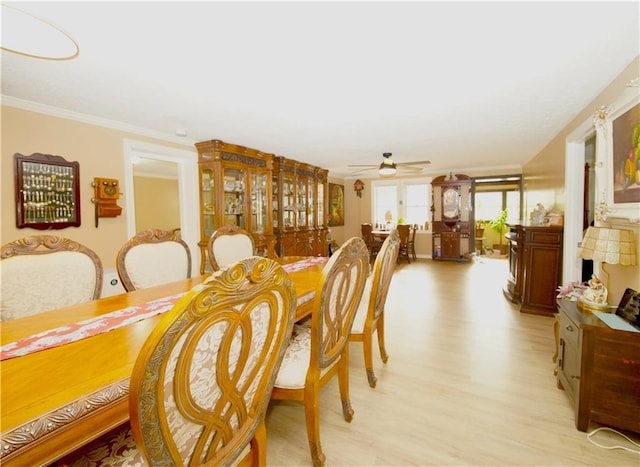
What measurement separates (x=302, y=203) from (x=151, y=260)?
383cm

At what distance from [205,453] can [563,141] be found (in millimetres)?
4409

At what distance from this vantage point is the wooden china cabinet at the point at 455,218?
276 inches

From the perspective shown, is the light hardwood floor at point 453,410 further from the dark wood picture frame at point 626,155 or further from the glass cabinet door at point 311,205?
the glass cabinet door at point 311,205

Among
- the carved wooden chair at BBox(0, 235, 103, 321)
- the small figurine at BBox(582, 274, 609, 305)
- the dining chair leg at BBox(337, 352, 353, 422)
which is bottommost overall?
the dining chair leg at BBox(337, 352, 353, 422)

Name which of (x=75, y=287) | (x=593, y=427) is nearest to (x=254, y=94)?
(x=75, y=287)

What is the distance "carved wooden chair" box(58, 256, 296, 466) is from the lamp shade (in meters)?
2.02

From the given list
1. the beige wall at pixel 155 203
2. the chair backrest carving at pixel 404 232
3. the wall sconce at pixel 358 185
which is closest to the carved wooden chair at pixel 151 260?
the chair backrest carving at pixel 404 232

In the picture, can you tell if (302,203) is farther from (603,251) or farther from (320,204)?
(603,251)

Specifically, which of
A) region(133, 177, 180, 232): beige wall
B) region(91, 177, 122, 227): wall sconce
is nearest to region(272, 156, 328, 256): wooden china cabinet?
region(91, 177, 122, 227): wall sconce

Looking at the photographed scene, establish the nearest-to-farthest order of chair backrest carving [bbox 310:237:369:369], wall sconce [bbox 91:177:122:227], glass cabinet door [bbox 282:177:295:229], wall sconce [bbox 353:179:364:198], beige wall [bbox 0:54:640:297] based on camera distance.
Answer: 1. chair backrest carving [bbox 310:237:369:369]
2. beige wall [bbox 0:54:640:297]
3. wall sconce [bbox 91:177:122:227]
4. glass cabinet door [bbox 282:177:295:229]
5. wall sconce [bbox 353:179:364:198]

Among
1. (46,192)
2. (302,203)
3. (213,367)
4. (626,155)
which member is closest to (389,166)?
(302,203)

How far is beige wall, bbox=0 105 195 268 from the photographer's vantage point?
2.42 m

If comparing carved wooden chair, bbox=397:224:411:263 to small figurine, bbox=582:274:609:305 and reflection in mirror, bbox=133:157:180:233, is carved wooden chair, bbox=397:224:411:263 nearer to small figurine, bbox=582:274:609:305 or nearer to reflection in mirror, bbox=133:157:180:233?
small figurine, bbox=582:274:609:305

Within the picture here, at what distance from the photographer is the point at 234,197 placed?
13.9ft
